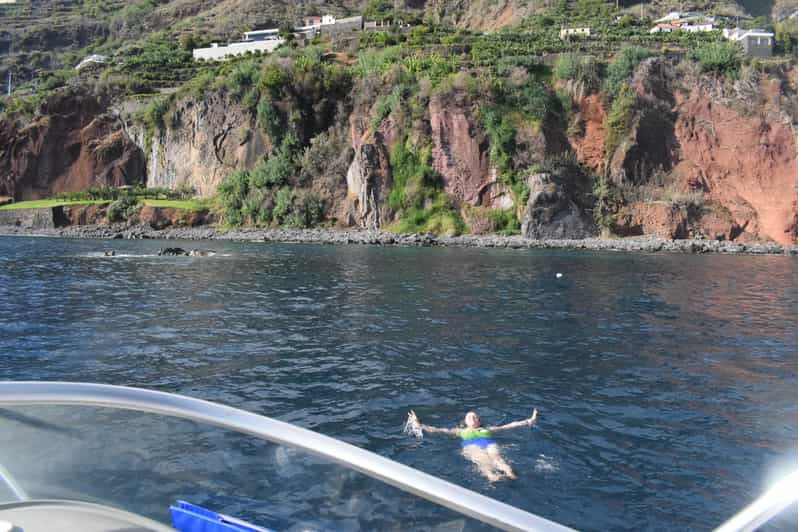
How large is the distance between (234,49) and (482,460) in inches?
3671

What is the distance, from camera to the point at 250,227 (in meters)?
61.4

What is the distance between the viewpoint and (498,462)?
875 centimetres

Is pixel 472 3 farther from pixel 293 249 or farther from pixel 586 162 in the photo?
pixel 293 249

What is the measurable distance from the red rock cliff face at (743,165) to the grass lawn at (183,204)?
46233 mm

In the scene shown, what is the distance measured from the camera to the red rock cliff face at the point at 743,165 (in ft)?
163

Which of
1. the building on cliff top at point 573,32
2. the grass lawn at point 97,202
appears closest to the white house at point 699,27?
the building on cliff top at point 573,32

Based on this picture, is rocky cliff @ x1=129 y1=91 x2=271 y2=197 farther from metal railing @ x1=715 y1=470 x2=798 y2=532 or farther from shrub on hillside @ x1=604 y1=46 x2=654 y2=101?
metal railing @ x1=715 y1=470 x2=798 y2=532

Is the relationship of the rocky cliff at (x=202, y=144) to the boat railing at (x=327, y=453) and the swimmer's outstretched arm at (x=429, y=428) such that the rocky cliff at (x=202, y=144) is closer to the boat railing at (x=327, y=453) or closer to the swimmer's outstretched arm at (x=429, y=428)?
the swimmer's outstretched arm at (x=429, y=428)

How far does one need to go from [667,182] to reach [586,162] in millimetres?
7000

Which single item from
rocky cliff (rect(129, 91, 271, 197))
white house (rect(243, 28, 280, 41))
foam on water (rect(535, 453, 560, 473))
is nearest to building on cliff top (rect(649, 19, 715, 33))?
rocky cliff (rect(129, 91, 271, 197))

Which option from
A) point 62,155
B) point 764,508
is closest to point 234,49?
point 62,155

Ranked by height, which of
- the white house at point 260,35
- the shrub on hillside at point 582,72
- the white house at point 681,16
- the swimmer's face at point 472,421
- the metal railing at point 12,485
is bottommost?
the swimmer's face at point 472,421

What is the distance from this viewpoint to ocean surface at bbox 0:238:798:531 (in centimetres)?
344

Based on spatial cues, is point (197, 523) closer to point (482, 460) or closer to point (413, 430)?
point (482, 460)
